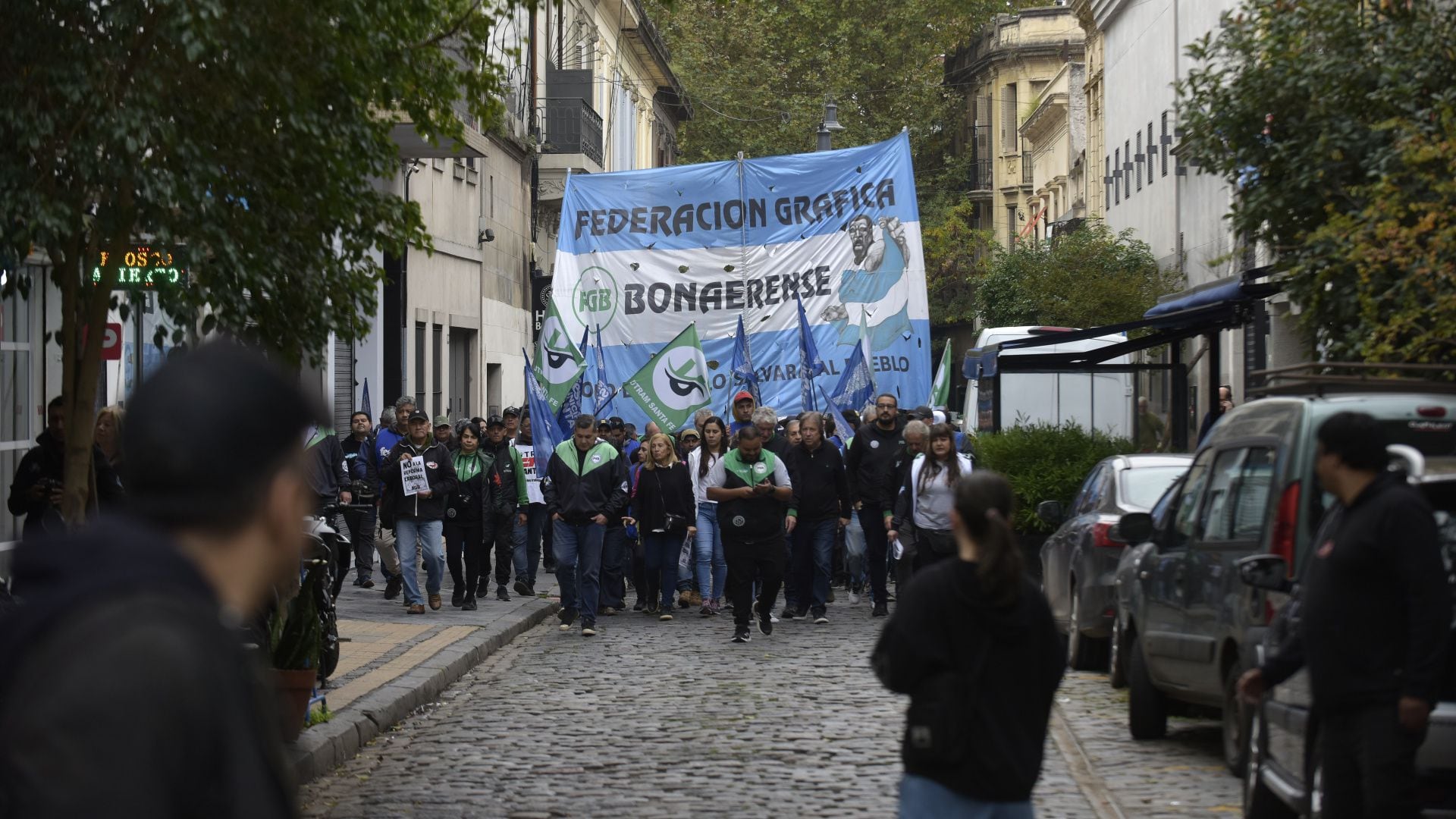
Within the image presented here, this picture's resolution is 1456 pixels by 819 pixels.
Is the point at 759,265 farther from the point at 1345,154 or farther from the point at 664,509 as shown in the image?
the point at 1345,154

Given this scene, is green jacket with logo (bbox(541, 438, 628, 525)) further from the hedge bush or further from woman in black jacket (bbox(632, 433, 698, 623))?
the hedge bush

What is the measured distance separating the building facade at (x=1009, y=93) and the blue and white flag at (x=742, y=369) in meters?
48.3

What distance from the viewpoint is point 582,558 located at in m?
16.4

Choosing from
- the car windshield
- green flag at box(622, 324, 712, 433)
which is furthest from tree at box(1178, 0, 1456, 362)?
green flag at box(622, 324, 712, 433)

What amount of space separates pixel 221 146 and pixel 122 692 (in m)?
8.05

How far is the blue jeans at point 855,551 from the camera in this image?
19.0 m

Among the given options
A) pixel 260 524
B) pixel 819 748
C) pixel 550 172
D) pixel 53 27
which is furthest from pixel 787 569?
pixel 550 172

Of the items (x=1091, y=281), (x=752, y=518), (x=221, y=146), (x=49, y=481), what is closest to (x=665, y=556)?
(x=752, y=518)

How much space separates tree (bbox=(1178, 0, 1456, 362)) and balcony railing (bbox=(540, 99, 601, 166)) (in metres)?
22.7

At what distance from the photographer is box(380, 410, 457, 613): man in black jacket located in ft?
55.6

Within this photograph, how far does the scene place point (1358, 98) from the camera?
14.7 meters

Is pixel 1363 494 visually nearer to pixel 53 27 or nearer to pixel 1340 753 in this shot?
pixel 1340 753

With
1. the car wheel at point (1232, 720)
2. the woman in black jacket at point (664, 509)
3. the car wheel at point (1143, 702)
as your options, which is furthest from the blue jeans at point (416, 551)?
the car wheel at point (1232, 720)

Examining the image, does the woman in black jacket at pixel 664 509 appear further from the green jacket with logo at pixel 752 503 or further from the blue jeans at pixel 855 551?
the blue jeans at pixel 855 551
